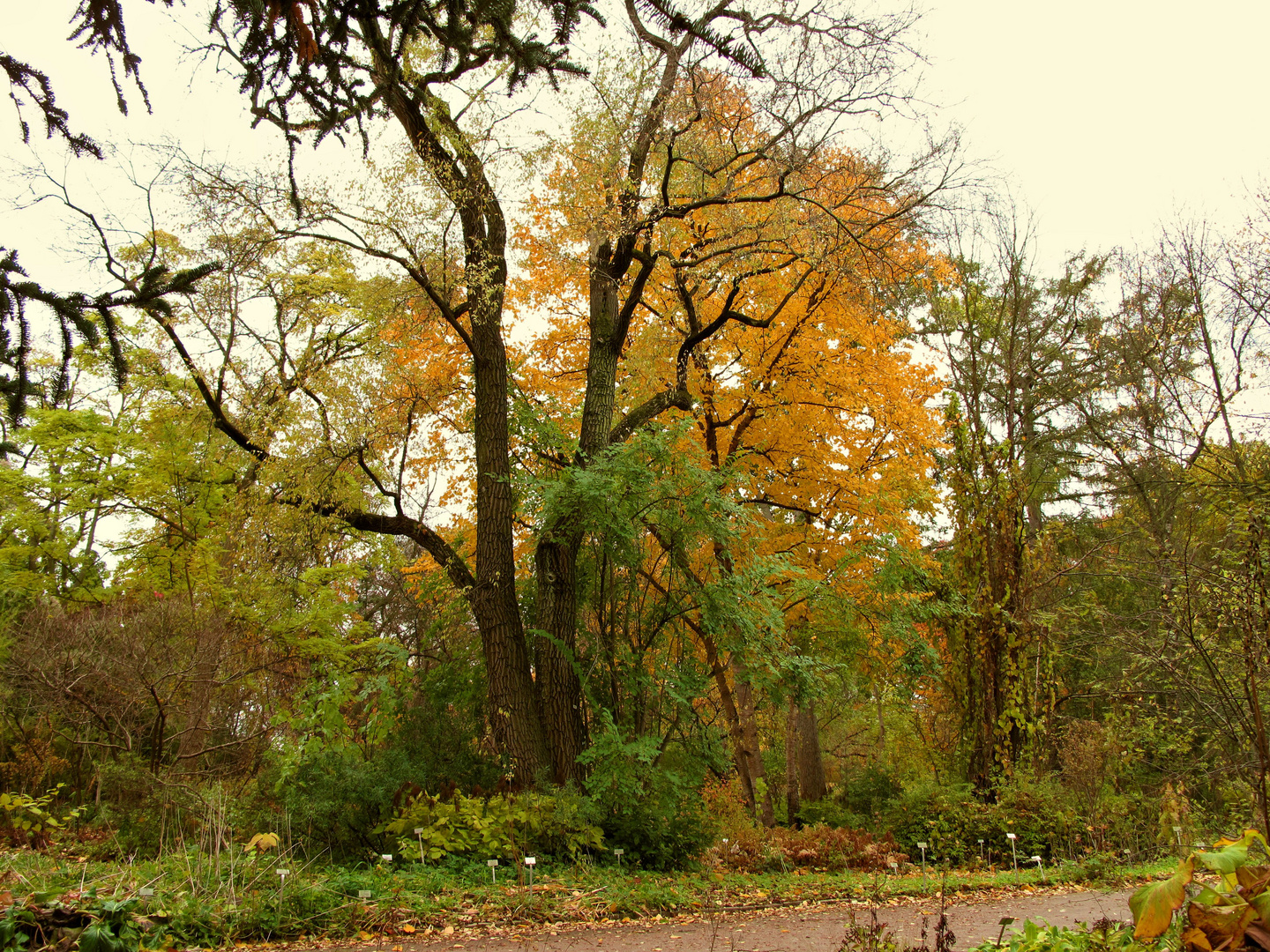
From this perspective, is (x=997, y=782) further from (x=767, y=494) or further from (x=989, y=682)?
(x=767, y=494)

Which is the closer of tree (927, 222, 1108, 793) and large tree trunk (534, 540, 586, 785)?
large tree trunk (534, 540, 586, 785)

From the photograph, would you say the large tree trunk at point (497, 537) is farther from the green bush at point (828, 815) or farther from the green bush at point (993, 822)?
the green bush at point (828, 815)

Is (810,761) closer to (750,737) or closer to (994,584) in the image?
(750,737)

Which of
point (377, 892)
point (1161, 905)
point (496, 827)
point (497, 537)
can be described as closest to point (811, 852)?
point (496, 827)

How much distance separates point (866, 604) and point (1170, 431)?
24.7ft

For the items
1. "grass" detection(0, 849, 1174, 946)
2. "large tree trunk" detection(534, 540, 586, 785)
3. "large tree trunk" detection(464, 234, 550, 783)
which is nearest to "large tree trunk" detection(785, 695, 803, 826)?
"large tree trunk" detection(534, 540, 586, 785)

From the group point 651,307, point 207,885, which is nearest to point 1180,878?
point 207,885

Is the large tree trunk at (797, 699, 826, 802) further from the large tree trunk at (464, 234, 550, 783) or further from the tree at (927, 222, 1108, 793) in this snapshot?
the large tree trunk at (464, 234, 550, 783)

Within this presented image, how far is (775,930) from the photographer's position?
5.46 m

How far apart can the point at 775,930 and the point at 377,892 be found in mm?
2654

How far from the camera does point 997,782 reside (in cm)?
1053

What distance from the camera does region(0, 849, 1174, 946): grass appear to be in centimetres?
443

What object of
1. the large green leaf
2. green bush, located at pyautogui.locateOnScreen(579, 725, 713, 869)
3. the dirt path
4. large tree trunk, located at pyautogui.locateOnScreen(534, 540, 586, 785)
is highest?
large tree trunk, located at pyautogui.locateOnScreen(534, 540, 586, 785)

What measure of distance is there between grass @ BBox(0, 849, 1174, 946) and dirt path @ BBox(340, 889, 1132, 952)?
0.60 feet
